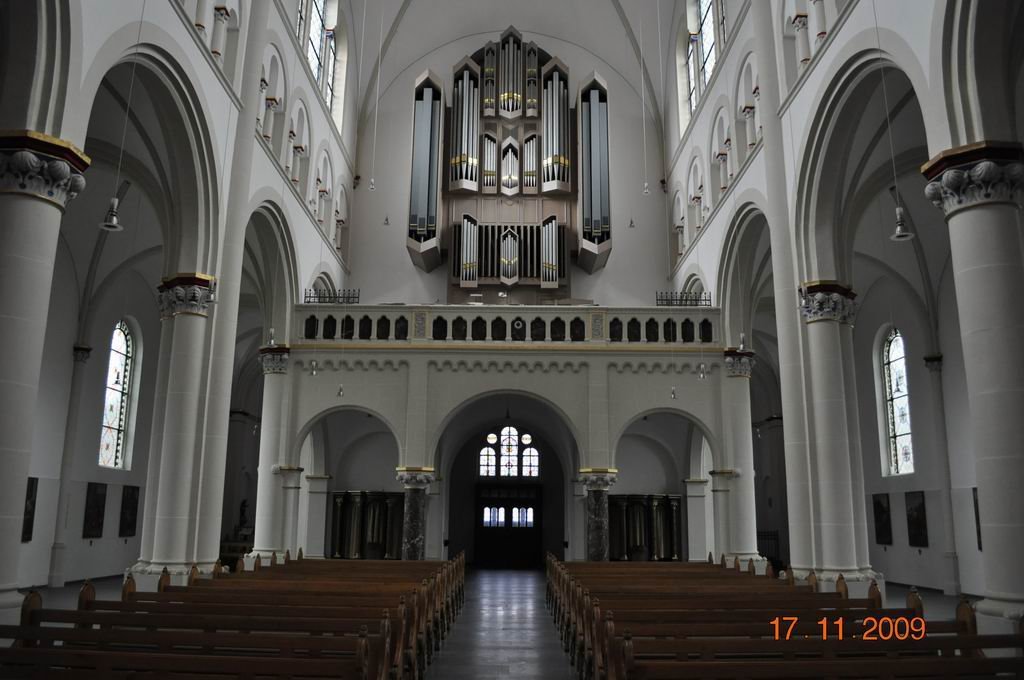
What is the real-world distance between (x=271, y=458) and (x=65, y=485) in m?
4.94

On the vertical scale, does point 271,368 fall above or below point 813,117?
below

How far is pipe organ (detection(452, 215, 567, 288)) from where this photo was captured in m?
24.5

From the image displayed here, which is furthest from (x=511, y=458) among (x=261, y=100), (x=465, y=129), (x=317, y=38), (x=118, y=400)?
(x=261, y=100)

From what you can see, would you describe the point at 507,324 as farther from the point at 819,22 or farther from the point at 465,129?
the point at 819,22

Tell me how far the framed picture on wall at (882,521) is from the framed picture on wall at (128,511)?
2088cm

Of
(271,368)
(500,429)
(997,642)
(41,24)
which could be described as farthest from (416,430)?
(997,642)

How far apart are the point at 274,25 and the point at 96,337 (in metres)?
9.32

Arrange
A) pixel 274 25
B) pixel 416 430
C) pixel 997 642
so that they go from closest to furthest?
pixel 997 642, pixel 274 25, pixel 416 430

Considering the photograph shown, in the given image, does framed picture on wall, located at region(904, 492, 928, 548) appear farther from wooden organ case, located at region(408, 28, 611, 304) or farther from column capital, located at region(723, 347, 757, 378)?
wooden organ case, located at region(408, 28, 611, 304)

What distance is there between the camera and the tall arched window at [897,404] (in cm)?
2073

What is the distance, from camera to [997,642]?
639 centimetres

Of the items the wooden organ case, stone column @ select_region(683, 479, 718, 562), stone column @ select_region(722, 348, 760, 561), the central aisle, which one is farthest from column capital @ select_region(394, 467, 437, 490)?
stone column @ select_region(683, 479, 718, 562)

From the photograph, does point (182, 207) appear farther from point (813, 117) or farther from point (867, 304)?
point (867, 304)

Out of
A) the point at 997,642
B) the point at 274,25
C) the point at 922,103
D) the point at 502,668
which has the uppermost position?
the point at 274,25
